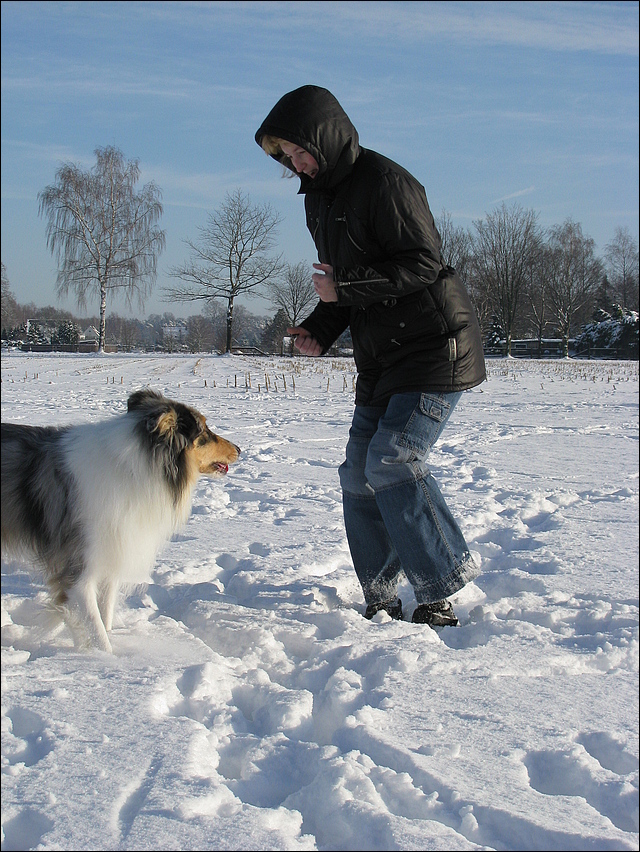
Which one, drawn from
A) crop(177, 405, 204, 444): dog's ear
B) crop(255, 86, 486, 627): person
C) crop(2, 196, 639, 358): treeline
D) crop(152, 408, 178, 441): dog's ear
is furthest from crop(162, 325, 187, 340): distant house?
crop(255, 86, 486, 627): person

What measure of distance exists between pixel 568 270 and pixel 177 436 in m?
50.5

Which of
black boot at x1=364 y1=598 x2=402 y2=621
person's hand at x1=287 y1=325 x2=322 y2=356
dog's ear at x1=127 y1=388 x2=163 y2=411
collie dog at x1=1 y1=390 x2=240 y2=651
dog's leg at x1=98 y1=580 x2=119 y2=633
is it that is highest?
person's hand at x1=287 y1=325 x2=322 y2=356

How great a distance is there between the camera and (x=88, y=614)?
2.64 meters

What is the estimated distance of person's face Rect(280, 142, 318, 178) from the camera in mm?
2717

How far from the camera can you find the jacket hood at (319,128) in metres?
2.62

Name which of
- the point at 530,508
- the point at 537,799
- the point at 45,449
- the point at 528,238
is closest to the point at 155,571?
the point at 45,449

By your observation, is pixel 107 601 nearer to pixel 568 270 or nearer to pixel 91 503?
pixel 91 503

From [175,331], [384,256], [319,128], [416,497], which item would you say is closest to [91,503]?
[416,497]

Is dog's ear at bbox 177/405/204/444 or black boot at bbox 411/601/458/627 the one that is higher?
dog's ear at bbox 177/405/204/444

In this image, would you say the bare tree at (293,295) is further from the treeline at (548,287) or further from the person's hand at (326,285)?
the person's hand at (326,285)

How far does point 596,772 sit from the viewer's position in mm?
1838

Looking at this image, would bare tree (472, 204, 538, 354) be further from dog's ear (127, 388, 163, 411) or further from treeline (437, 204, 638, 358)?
dog's ear (127, 388, 163, 411)

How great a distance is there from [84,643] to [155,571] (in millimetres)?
831

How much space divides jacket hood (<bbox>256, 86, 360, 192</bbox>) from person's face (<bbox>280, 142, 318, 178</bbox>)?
4cm
